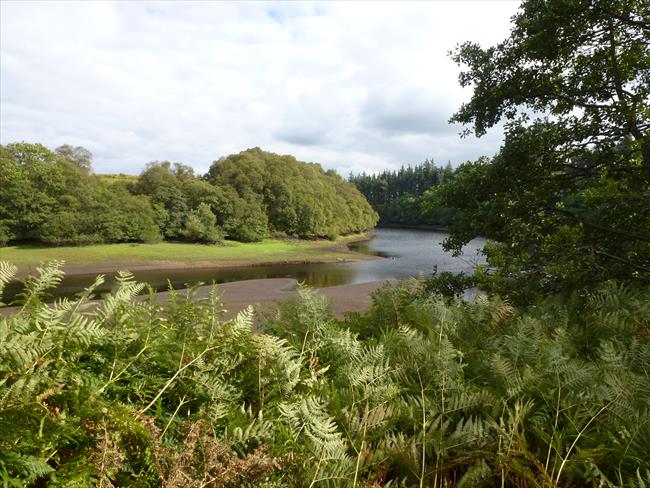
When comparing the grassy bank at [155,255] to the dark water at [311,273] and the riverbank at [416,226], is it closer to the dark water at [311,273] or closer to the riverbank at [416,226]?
the dark water at [311,273]

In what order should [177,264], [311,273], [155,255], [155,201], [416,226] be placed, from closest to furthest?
[311,273], [177,264], [155,255], [155,201], [416,226]

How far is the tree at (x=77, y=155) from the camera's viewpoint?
1992 inches

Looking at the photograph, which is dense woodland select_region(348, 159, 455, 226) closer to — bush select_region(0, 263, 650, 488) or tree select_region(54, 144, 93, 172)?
tree select_region(54, 144, 93, 172)

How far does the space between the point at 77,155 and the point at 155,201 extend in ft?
38.9

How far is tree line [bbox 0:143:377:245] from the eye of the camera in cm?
4081

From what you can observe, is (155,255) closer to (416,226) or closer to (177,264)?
(177,264)

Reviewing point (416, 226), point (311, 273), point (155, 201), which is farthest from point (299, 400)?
point (416, 226)

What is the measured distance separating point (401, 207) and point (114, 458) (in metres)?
120

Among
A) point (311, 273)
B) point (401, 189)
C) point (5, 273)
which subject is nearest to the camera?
point (5, 273)

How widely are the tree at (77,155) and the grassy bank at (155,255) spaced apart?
15069mm

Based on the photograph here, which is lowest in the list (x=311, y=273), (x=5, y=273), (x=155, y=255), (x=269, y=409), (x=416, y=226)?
(x=311, y=273)

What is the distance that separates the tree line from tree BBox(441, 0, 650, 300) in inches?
1704

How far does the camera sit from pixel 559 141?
7566 mm

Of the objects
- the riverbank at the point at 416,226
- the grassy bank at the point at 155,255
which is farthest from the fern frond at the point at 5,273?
the riverbank at the point at 416,226
